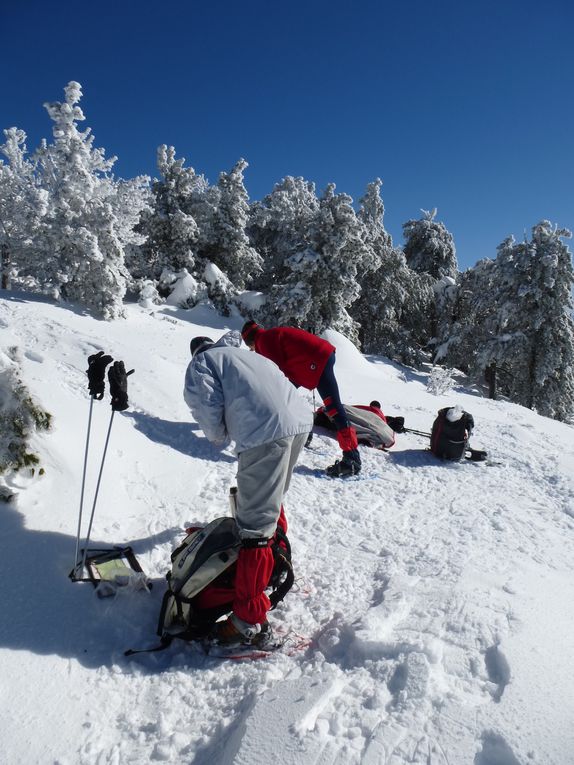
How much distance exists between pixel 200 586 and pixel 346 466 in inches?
113

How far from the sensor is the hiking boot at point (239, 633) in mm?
2678

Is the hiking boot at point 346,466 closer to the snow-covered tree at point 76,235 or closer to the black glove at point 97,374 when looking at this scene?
the black glove at point 97,374

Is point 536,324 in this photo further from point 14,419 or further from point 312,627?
point 14,419

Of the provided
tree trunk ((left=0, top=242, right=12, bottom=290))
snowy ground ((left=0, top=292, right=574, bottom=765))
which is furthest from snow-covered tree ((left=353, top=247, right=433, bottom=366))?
A: snowy ground ((left=0, top=292, right=574, bottom=765))

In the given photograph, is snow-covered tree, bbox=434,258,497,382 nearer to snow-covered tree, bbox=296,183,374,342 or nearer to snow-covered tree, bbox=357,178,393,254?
snow-covered tree, bbox=357,178,393,254

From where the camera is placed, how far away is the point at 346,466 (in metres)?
5.33

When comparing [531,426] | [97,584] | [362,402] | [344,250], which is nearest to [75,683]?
[97,584]

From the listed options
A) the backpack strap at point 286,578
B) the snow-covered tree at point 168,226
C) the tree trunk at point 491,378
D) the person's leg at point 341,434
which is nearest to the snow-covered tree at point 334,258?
the snow-covered tree at point 168,226

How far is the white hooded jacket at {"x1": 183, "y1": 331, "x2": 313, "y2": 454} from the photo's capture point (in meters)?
2.71

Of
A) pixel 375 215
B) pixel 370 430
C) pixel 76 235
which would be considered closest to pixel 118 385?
pixel 370 430

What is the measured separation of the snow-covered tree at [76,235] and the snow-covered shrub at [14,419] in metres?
11.1

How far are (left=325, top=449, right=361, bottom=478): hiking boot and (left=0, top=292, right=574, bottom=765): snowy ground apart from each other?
0.16 metres

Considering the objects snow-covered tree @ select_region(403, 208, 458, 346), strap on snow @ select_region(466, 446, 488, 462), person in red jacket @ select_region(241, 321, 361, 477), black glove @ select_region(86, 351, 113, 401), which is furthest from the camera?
snow-covered tree @ select_region(403, 208, 458, 346)

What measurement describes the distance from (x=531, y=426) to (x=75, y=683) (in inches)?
369
